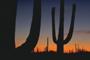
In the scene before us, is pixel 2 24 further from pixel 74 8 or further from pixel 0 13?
pixel 74 8

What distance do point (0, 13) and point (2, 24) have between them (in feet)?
1.15

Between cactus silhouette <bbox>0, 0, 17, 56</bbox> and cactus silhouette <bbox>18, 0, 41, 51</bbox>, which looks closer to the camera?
cactus silhouette <bbox>18, 0, 41, 51</bbox>

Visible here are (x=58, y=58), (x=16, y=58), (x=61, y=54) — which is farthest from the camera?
(x=61, y=54)

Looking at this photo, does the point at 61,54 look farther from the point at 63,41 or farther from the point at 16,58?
the point at 16,58

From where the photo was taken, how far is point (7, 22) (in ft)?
31.2

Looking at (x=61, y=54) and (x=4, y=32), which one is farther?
(x=61, y=54)

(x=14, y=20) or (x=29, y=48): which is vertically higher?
(x=14, y=20)

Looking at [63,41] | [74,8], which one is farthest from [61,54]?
[74,8]

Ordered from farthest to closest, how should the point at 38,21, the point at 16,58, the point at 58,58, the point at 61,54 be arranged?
the point at 61,54, the point at 58,58, the point at 16,58, the point at 38,21

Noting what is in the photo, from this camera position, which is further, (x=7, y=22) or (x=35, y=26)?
(x=7, y=22)

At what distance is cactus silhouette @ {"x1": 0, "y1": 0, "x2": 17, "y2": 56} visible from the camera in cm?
948

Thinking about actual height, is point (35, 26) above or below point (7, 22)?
below

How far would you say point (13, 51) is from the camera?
977 centimetres

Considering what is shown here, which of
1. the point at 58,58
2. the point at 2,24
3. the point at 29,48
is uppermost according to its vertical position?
the point at 2,24
